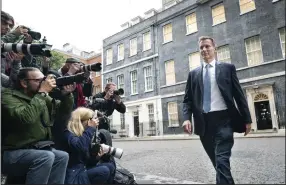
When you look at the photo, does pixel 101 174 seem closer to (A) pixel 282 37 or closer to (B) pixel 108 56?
(B) pixel 108 56

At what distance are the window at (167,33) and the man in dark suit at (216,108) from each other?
1.00ft

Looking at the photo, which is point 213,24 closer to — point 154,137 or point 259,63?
point 259,63

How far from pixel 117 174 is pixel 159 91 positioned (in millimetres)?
577

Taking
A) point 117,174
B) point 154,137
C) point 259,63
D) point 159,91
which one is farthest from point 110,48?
point 259,63

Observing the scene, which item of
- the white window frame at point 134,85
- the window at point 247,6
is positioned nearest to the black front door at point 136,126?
the white window frame at point 134,85

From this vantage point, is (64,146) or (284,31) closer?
(284,31)

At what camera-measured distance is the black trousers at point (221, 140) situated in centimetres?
119

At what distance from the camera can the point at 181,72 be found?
1488mm

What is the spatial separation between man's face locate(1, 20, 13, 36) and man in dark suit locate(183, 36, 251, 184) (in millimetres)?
1051

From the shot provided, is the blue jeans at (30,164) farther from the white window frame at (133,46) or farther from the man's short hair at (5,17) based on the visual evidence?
the white window frame at (133,46)

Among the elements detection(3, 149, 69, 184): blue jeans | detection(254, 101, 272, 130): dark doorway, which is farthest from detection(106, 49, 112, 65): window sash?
detection(254, 101, 272, 130): dark doorway

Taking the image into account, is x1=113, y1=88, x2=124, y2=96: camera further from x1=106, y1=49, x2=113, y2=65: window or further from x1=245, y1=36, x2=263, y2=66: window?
x1=245, y1=36, x2=263, y2=66: window

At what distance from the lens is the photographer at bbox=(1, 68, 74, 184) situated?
1139 millimetres

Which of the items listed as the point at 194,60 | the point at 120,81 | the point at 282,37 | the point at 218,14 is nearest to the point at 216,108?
the point at 194,60
